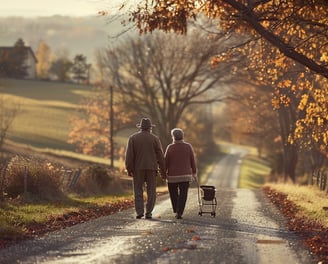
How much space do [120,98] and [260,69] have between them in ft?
133

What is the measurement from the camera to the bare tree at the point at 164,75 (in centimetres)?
5375

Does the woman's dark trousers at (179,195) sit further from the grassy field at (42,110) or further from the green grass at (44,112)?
the grassy field at (42,110)

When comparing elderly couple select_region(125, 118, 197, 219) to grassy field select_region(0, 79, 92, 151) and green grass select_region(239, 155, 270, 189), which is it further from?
green grass select_region(239, 155, 270, 189)

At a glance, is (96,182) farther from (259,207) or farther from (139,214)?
(139,214)

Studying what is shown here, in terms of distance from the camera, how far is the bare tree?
176 feet

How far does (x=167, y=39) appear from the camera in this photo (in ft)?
184

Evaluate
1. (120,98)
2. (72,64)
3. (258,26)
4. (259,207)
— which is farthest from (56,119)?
(258,26)

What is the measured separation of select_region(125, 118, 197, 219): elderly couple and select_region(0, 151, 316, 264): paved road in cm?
43

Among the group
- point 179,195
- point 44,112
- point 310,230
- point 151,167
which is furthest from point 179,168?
point 44,112

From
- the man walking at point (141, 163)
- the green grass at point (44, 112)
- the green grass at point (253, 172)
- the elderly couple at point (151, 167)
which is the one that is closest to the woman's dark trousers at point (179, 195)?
the elderly couple at point (151, 167)

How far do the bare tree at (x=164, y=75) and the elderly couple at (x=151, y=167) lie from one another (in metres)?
34.0

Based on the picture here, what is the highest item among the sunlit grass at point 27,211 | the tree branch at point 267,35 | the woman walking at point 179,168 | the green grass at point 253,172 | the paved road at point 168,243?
the tree branch at point 267,35

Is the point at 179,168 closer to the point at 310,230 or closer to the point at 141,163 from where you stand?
the point at 141,163

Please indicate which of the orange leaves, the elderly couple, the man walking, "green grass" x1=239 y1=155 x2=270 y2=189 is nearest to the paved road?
the orange leaves
